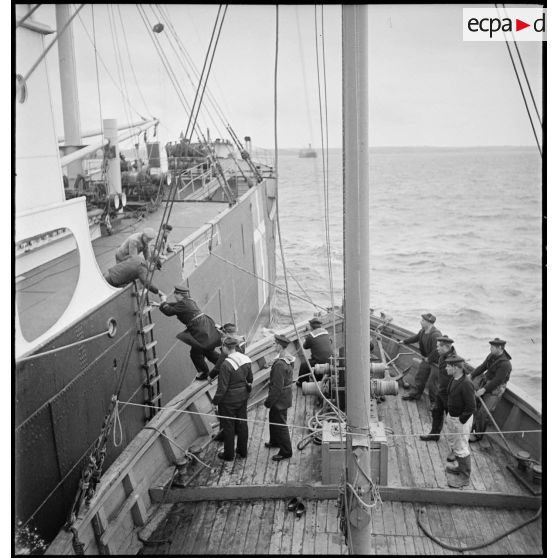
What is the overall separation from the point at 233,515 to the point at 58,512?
1.47 metres

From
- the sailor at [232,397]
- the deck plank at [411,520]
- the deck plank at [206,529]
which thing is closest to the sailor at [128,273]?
the sailor at [232,397]

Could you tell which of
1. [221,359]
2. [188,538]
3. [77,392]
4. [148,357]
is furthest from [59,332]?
[148,357]

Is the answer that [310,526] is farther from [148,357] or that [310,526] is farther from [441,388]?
[148,357]

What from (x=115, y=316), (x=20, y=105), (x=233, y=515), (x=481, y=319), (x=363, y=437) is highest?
(x=20, y=105)

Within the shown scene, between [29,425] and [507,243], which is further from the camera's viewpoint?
[507,243]

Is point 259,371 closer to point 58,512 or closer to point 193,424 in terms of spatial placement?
point 193,424

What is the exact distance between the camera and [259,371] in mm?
8125

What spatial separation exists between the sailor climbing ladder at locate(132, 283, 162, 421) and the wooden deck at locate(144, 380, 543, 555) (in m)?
1.31

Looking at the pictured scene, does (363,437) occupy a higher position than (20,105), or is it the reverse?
(20,105)

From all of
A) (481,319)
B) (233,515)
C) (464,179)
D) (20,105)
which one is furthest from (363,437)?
(464,179)

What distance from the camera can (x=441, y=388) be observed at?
6211 millimetres

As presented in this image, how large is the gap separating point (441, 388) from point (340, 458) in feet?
4.57

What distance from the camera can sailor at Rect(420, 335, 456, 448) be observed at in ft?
20.1

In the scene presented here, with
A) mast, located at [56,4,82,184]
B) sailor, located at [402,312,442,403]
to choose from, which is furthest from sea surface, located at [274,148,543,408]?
mast, located at [56,4,82,184]
